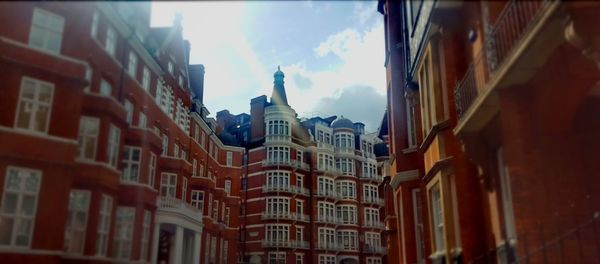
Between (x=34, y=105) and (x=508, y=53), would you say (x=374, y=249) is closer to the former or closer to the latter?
(x=508, y=53)

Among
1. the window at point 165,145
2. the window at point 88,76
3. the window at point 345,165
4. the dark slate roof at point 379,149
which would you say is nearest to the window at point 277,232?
the window at point 345,165

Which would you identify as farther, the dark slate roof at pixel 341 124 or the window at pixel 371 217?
the window at pixel 371 217

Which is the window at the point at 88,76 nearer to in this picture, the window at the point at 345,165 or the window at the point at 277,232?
the window at the point at 277,232

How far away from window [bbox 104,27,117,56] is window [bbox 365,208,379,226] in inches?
1632

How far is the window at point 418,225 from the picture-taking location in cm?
1159

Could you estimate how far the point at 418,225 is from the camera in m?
11.9

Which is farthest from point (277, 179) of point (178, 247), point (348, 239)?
point (178, 247)

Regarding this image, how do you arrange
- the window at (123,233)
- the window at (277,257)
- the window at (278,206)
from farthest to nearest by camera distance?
the window at (278,206) → the window at (277,257) → the window at (123,233)

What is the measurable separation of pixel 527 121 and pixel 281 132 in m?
29.9

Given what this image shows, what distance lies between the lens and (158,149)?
21.3ft

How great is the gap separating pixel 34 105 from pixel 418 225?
847 centimetres

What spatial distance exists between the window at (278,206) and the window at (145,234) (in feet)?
112

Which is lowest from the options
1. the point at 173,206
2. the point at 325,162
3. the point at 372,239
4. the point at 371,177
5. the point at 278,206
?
the point at 173,206

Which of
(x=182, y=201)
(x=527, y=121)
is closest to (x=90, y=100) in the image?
(x=182, y=201)
